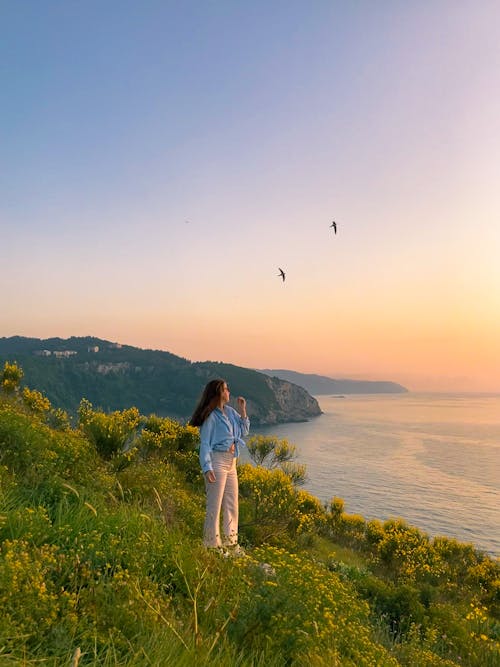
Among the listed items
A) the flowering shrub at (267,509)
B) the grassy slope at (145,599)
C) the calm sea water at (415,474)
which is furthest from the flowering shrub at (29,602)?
the calm sea water at (415,474)

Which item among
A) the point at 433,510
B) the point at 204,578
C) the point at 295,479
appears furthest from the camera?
the point at 433,510

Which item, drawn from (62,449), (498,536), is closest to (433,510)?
(498,536)

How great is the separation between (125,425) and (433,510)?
46401 mm

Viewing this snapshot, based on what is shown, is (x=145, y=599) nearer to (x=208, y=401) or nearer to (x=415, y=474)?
(x=208, y=401)

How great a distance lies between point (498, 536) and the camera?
40.6 metres

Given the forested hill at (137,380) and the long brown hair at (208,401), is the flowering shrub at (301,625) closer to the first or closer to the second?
the long brown hair at (208,401)

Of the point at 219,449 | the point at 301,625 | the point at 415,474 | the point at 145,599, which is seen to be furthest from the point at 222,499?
the point at 415,474

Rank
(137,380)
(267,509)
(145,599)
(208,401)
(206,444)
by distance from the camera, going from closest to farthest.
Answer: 1. (145,599)
2. (206,444)
3. (208,401)
4. (267,509)
5. (137,380)

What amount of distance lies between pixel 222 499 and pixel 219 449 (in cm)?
89

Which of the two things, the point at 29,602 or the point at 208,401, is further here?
the point at 208,401

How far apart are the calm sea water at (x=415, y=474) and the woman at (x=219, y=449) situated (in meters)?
36.9

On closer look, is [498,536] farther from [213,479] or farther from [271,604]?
[271,604]

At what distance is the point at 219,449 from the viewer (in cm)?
715

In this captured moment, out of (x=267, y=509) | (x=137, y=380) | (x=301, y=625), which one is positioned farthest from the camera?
(x=137, y=380)
